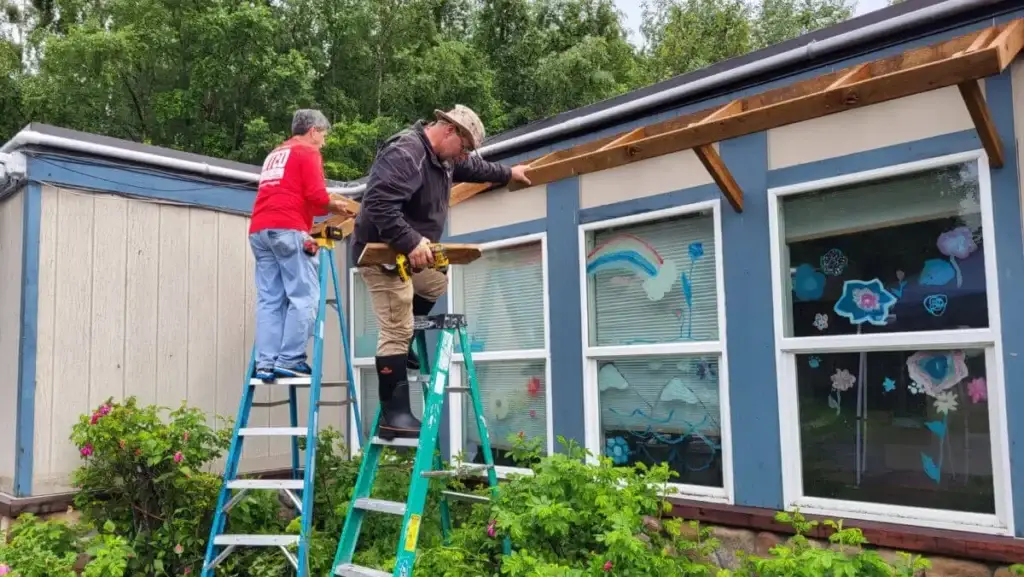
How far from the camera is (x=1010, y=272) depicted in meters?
3.16

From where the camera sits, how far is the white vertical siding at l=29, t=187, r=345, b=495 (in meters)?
4.88

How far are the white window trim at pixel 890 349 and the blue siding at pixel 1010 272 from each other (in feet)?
0.07

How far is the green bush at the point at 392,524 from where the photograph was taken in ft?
10.4

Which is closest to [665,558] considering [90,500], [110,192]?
[90,500]

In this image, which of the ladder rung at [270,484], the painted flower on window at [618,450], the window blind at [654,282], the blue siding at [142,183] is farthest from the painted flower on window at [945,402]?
the blue siding at [142,183]

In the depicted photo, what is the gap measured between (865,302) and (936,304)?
0.31m

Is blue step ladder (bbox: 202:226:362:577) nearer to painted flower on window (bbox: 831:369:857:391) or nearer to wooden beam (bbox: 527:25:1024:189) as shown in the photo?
wooden beam (bbox: 527:25:1024:189)

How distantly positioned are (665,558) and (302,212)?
287 centimetres

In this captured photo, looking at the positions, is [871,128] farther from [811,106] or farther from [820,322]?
[820,322]

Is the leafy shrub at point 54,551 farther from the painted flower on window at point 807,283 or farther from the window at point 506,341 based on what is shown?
the painted flower on window at point 807,283

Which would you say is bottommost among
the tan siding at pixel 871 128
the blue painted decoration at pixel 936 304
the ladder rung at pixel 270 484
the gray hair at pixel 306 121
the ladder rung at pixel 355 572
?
the ladder rung at pixel 355 572

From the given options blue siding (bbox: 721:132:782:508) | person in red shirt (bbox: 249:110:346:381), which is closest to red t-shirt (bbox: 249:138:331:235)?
person in red shirt (bbox: 249:110:346:381)

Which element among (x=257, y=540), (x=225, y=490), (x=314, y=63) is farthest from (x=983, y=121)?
(x=314, y=63)

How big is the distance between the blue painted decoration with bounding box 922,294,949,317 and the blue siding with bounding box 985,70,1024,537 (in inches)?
9.3
